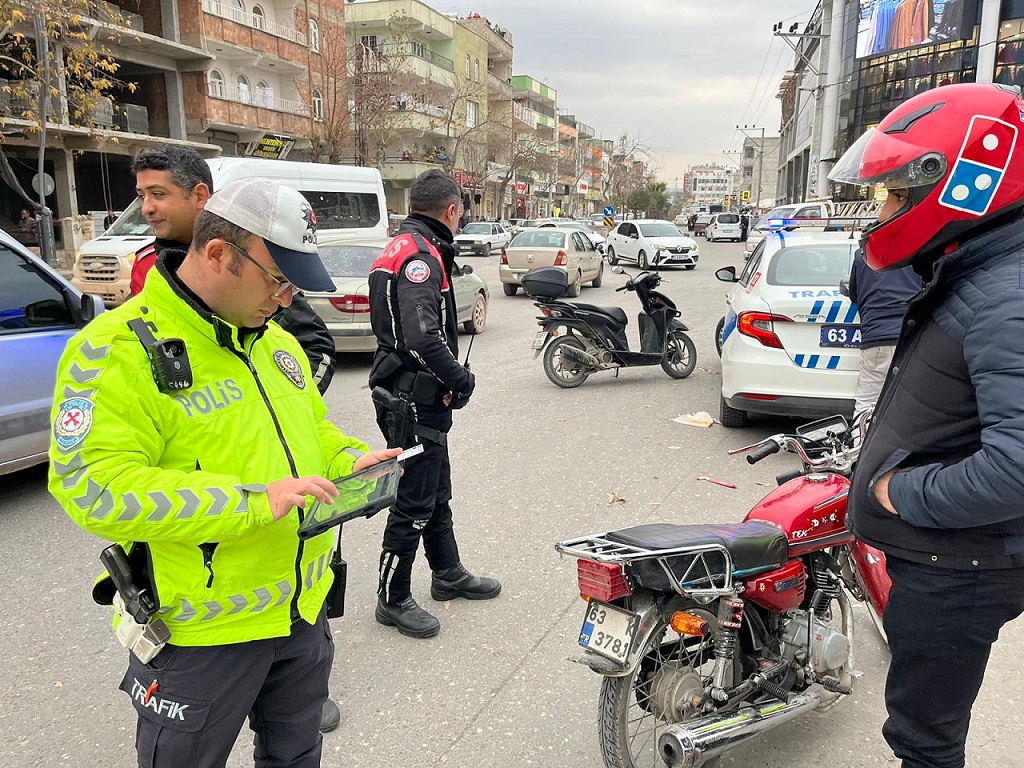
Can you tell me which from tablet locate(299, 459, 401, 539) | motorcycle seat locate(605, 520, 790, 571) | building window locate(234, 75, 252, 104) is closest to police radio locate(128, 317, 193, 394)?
tablet locate(299, 459, 401, 539)

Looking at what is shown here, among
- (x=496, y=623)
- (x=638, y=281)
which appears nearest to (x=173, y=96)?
(x=638, y=281)

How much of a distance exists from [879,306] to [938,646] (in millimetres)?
3483

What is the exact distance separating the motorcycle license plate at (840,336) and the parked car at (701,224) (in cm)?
4806

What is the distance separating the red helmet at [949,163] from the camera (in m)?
1.78

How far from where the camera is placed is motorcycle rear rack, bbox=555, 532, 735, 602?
2.26m

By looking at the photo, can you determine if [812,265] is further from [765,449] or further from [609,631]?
[609,631]

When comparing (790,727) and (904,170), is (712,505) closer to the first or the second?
(790,727)

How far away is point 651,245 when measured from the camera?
24.6 meters

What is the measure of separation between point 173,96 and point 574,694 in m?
31.2

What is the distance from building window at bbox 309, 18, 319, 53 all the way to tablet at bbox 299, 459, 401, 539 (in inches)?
1435

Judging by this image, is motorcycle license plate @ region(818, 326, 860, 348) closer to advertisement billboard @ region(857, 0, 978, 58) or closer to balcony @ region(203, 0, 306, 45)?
balcony @ region(203, 0, 306, 45)

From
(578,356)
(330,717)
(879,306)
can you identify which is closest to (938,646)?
(330,717)

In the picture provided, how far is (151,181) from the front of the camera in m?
3.20

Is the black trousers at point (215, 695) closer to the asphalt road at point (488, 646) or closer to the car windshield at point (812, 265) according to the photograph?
the asphalt road at point (488, 646)
